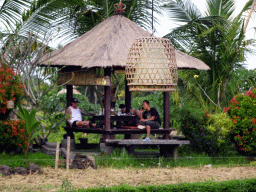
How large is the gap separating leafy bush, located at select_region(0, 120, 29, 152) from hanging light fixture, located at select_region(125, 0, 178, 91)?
125 inches

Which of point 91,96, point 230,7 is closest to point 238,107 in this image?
point 230,7

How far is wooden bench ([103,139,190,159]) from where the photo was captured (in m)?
9.88

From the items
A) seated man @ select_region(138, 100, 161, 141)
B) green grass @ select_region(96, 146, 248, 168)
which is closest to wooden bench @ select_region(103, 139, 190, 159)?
green grass @ select_region(96, 146, 248, 168)

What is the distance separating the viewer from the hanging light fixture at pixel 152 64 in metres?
8.43

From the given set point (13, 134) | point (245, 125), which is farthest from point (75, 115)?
point (245, 125)

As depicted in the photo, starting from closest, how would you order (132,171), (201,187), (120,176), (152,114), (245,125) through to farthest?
(201,187) → (120,176) → (132,171) → (152,114) → (245,125)

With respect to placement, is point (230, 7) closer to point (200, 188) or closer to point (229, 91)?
point (229, 91)

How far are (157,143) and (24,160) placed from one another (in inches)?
120

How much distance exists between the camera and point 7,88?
34.0 ft

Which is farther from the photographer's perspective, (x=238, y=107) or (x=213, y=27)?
(x=213, y=27)

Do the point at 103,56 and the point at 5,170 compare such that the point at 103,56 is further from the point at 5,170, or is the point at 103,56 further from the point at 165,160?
the point at 5,170

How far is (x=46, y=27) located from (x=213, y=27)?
524cm

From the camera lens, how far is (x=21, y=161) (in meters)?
9.62

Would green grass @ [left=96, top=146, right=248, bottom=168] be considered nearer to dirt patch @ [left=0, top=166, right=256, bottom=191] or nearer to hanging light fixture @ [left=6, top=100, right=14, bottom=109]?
dirt patch @ [left=0, top=166, right=256, bottom=191]
